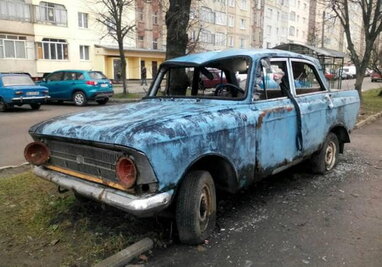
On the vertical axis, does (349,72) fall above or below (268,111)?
above

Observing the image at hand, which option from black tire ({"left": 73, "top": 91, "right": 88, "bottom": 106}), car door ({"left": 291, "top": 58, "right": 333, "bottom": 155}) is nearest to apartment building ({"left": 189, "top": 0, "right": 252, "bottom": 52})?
black tire ({"left": 73, "top": 91, "right": 88, "bottom": 106})

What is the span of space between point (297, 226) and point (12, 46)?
110 feet

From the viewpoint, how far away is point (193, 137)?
360 cm

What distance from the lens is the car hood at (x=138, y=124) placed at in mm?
3299

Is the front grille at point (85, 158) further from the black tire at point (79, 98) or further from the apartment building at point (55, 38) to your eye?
the apartment building at point (55, 38)

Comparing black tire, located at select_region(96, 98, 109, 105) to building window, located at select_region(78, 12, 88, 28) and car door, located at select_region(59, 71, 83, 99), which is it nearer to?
car door, located at select_region(59, 71, 83, 99)

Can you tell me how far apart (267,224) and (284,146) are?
3.41 ft

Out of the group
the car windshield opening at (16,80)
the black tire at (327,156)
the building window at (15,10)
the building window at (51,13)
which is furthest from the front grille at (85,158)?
the building window at (51,13)

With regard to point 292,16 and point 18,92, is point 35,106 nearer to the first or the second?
point 18,92

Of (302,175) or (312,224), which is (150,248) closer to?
(312,224)

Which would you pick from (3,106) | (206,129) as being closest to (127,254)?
(206,129)

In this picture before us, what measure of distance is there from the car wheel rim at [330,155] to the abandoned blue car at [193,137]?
0.39m

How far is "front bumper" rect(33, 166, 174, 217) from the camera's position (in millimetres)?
3221

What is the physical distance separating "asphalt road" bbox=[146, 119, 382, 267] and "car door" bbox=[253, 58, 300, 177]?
0.57 meters
